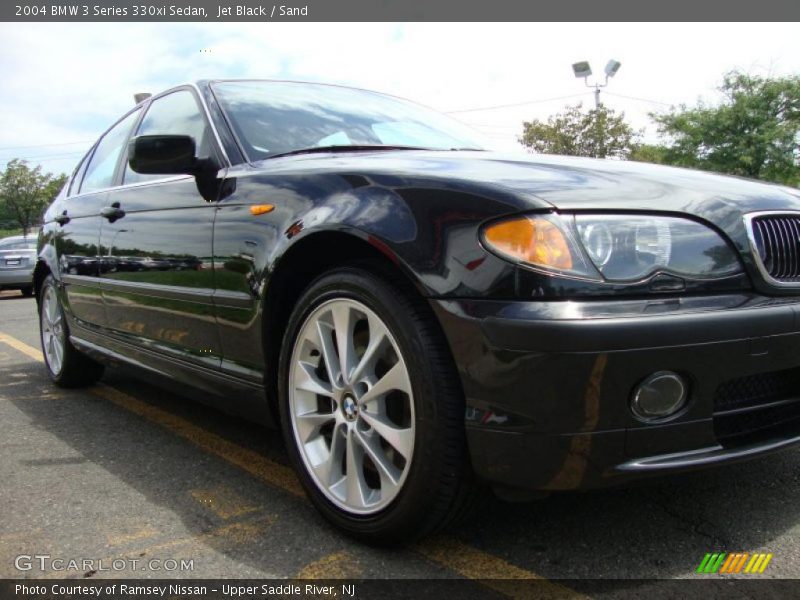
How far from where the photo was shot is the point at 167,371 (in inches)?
119

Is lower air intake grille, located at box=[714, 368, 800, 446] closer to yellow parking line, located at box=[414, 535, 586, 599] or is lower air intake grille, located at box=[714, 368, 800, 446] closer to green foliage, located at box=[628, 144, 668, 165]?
yellow parking line, located at box=[414, 535, 586, 599]

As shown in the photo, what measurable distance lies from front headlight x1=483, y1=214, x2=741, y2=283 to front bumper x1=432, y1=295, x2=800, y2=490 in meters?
0.08

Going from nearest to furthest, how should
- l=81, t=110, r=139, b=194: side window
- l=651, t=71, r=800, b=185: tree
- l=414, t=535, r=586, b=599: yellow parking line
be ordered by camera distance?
l=414, t=535, r=586, b=599: yellow parking line
l=81, t=110, r=139, b=194: side window
l=651, t=71, r=800, b=185: tree

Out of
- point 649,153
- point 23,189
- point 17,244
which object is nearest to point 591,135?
point 649,153

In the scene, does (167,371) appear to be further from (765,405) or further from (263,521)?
(765,405)

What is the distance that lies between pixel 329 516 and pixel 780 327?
1.39 meters

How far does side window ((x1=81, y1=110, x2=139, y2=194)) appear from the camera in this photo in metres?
3.87

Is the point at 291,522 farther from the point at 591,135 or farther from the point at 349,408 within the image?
the point at 591,135

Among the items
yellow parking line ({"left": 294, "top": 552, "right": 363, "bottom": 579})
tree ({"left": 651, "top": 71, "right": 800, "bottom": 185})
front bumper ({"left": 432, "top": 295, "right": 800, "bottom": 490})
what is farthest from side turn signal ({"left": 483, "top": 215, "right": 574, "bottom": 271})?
tree ({"left": 651, "top": 71, "right": 800, "bottom": 185})

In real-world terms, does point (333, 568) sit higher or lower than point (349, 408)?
lower

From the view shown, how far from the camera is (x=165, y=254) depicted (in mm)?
2879

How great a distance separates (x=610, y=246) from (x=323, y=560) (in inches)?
46.5

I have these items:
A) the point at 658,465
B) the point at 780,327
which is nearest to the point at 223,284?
the point at 658,465

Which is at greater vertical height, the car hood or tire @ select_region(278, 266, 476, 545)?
the car hood
